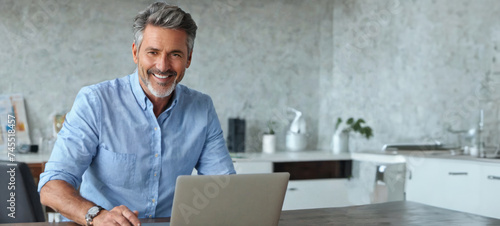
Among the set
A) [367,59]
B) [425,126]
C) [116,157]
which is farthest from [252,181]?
[367,59]

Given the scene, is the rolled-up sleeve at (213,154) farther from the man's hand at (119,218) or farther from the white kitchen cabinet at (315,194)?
the white kitchen cabinet at (315,194)

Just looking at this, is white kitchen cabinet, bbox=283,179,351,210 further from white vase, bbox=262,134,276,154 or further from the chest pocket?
the chest pocket

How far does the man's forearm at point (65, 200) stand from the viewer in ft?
5.63

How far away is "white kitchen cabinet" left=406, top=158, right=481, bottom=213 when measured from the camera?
330 cm

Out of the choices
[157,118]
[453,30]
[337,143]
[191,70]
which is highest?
[453,30]

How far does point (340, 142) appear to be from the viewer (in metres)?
4.62

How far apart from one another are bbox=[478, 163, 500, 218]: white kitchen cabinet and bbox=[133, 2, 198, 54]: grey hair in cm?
207

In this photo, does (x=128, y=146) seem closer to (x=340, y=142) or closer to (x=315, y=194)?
(x=315, y=194)

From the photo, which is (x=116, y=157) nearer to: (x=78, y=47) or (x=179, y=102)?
(x=179, y=102)

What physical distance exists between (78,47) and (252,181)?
3.12 meters

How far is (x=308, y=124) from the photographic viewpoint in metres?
5.09

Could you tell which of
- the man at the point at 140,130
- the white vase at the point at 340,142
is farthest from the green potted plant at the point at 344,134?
the man at the point at 140,130

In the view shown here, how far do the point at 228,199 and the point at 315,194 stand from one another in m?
2.80

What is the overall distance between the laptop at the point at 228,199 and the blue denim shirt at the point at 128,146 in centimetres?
59
